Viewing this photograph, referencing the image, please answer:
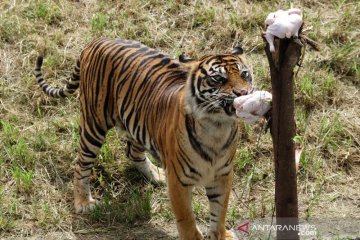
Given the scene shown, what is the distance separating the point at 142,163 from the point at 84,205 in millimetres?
605

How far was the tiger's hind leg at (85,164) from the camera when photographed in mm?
5242

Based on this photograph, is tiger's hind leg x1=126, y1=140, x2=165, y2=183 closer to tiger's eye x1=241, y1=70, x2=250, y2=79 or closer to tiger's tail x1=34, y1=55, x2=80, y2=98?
tiger's tail x1=34, y1=55, x2=80, y2=98

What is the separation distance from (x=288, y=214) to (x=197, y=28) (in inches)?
154

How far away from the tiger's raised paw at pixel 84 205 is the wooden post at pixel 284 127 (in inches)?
82.9

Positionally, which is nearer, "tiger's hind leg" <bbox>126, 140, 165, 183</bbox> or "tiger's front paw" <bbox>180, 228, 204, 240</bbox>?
"tiger's front paw" <bbox>180, 228, 204, 240</bbox>

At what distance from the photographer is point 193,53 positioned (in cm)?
677

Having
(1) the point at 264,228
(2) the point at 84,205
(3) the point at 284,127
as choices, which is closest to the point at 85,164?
(2) the point at 84,205

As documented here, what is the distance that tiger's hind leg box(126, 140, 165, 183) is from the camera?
5566mm

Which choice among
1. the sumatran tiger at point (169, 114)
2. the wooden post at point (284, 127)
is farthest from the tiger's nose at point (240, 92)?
the wooden post at point (284, 127)

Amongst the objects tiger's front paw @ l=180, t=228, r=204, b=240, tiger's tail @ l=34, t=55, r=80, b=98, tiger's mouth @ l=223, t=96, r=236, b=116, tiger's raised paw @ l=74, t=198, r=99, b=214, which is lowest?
tiger's raised paw @ l=74, t=198, r=99, b=214

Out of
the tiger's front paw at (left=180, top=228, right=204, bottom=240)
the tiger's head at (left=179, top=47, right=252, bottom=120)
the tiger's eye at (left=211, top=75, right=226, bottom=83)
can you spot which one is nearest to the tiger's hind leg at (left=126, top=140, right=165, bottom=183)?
the tiger's front paw at (left=180, top=228, right=204, bottom=240)

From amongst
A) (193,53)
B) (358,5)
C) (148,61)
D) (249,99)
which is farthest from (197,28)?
(249,99)

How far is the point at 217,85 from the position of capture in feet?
13.2

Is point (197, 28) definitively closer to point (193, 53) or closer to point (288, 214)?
point (193, 53)
